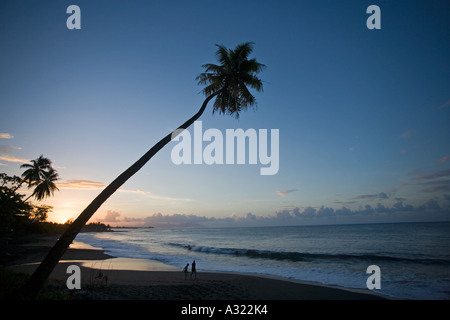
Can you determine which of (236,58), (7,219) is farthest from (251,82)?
(7,219)

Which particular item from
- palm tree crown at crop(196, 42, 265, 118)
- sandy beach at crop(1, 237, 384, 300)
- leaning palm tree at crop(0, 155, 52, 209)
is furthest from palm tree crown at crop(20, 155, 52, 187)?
palm tree crown at crop(196, 42, 265, 118)

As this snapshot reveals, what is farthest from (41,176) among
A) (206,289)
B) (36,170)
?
(206,289)

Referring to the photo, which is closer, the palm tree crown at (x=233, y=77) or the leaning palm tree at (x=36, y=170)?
the palm tree crown at (x=233, y=77)

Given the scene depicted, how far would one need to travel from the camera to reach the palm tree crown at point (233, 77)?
11.9 m

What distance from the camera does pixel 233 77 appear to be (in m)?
12.0

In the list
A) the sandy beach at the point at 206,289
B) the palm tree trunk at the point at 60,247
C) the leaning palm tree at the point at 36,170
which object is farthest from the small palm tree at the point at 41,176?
the palm tree trunk at the point at 60,247

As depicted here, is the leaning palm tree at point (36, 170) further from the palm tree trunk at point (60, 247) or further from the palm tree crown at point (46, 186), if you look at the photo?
the palm tree trunk at point (60, 247)

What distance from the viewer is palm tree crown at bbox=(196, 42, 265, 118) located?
1191 cm

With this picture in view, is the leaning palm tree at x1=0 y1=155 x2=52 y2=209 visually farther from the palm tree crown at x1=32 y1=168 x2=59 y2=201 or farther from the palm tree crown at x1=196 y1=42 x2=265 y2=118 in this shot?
the palm tree crown at x1=196 y1=42 x2=265 y2=118

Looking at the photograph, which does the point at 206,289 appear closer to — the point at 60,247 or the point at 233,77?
the point at 60,247

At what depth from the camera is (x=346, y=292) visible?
39.9 ft
